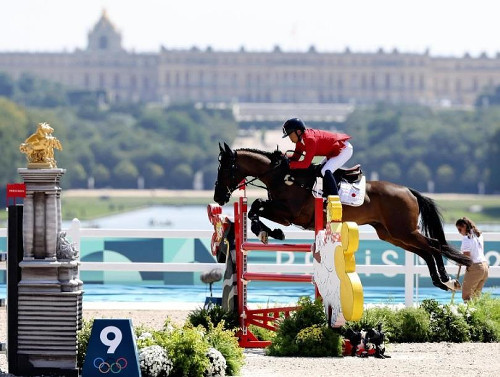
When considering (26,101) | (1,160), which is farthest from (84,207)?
(26,101)

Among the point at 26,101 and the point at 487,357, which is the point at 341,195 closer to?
the point at 487,357

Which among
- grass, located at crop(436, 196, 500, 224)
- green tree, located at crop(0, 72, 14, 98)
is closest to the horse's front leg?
grass, located at crop(436, 196, 500, 224)

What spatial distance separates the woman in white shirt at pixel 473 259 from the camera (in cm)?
1820

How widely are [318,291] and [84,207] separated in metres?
95.5

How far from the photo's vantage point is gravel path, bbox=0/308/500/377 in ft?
43.6

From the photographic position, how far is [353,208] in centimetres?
1656

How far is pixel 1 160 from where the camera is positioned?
331ft

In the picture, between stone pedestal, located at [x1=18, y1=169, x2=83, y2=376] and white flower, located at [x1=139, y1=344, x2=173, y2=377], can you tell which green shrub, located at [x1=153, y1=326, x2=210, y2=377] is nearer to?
white flower, located at [x1=139, y1=344, x2=173, y2=377]

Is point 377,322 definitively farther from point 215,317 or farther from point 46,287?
point 46,287

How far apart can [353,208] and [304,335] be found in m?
2.37

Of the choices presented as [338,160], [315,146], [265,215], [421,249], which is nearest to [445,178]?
[421,249]

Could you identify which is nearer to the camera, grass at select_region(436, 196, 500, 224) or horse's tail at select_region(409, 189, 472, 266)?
horse's tail at select_region(409, 189, 472, 266)

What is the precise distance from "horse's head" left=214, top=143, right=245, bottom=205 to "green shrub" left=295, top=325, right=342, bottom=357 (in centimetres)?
227

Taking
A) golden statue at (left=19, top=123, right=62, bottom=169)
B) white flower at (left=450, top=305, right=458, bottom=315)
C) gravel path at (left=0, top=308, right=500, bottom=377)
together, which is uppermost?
golden statue at (left=19, top=123, right=62, bottom=169)
